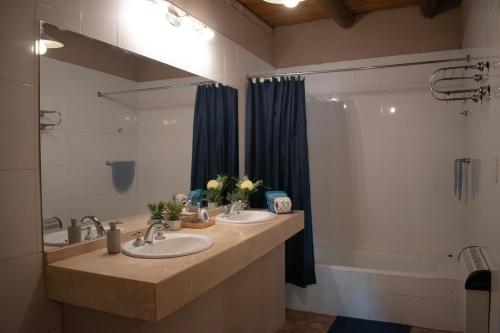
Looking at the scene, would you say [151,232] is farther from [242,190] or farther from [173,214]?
[242,190]

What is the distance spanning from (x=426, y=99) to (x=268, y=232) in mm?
2099

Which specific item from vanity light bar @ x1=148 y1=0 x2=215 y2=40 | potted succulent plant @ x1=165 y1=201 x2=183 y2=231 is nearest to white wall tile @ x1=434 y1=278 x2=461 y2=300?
potted succulent plant @ x1=165 y1=201 x2=183 y2=231

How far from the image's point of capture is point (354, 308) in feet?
9.89

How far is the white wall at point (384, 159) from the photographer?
3.34 metres

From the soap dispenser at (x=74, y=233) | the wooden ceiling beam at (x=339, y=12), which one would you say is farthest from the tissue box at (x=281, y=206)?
the wooden ceiling beam at (x=339, y=12)

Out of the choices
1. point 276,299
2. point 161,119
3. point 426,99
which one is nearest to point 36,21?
point 161,119

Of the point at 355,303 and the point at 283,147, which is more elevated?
the point at 283,147

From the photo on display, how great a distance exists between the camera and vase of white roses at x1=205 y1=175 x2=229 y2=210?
272 cm

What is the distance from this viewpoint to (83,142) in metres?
1.74

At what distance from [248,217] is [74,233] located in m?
1.32

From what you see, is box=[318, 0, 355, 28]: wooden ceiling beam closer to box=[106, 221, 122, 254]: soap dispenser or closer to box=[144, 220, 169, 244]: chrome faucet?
box=[144, 220, 169, 244]: chrome faucet

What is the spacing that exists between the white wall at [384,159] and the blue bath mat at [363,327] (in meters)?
0.82

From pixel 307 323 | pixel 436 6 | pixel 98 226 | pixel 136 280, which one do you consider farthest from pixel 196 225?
pixel 436 6

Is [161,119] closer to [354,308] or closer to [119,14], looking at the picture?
[119,14]
